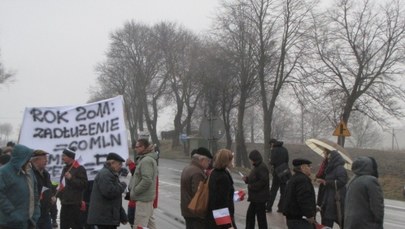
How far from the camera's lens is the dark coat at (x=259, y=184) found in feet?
33.4

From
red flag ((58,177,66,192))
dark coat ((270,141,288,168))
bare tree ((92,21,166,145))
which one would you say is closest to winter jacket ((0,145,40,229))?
red flag ((58,177,66,192))

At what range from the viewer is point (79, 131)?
9445 millimetres

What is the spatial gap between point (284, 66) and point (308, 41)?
248 centimetres

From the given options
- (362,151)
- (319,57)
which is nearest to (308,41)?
(319,57)

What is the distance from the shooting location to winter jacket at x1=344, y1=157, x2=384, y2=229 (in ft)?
22.2

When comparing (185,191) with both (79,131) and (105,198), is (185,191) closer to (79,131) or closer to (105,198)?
(105,198)

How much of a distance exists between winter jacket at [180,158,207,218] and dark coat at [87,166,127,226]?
976 millimetres

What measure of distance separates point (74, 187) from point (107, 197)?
1463 mm

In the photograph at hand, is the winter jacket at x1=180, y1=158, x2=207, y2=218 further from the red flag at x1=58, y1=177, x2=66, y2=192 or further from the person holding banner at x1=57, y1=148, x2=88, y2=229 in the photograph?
the red flag at x1=58, y1=177, x2=66, y2=192

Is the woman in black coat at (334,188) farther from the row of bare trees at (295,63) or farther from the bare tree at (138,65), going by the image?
the bare tree at (138,65)

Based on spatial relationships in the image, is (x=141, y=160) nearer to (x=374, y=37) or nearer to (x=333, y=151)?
(x=333, y=151)

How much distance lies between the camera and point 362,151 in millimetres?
41469

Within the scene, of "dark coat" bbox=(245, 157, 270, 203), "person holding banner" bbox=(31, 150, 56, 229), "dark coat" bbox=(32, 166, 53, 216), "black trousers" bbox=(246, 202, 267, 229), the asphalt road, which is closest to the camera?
"person holding banner" bbox=(31, 150, 56, 229)

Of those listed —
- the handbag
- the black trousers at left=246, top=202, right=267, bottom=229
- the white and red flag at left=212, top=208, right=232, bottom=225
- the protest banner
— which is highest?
the protest banner
